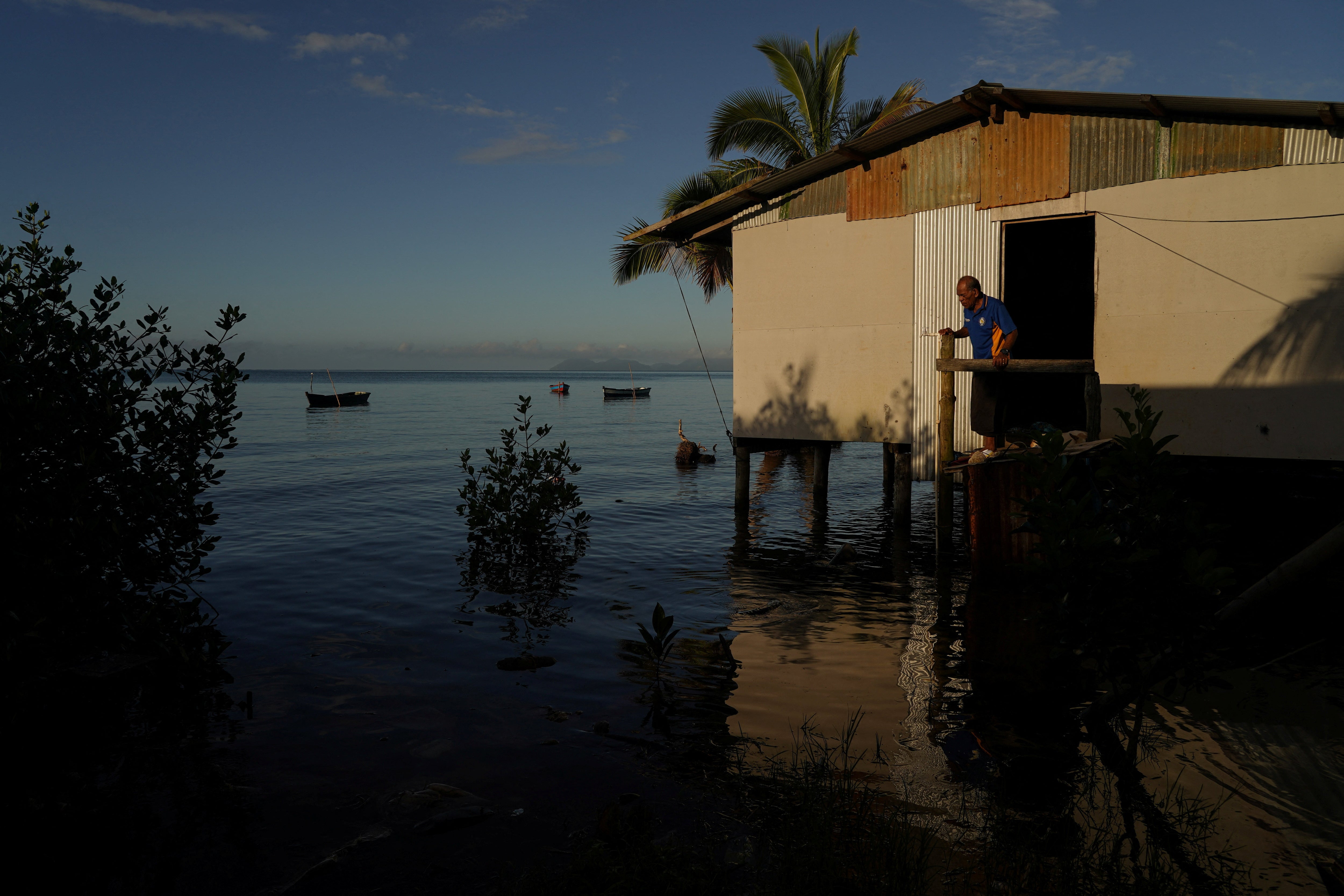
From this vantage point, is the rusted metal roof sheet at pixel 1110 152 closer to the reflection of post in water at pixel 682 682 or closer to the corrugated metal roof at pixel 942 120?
the corrugated metal roof at pixel 942 120

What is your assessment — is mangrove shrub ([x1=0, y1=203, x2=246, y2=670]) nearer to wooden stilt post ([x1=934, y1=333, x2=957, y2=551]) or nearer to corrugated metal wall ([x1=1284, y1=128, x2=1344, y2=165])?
wooden stilt post ([x1=934, y1=333, x2=957, y2=551])

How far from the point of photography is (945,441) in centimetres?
1188

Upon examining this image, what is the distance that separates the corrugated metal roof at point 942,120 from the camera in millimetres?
10055

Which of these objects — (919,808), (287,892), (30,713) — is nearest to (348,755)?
(287,892)

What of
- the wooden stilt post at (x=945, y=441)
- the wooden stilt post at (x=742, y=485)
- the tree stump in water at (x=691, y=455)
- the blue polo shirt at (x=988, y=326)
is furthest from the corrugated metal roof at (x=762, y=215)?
the tree stump in water at (x=691, y=455)

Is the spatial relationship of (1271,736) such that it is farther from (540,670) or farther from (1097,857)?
(540,670)

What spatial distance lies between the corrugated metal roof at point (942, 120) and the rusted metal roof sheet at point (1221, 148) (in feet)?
0.46

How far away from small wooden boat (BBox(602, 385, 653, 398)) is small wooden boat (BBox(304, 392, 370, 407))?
23579 millimetres

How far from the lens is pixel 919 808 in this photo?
17.8ft

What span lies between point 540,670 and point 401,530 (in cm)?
1021

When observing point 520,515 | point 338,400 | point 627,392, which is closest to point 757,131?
point 520,515

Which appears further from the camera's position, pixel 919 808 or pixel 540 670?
pixel 540 670

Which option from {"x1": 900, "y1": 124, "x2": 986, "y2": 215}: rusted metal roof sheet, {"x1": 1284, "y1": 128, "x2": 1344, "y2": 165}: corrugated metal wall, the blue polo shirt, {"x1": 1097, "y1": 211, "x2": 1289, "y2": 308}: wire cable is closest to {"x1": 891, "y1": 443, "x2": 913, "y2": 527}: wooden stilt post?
the blue polo shirt

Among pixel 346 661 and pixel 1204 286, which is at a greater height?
pixel 1204 286
